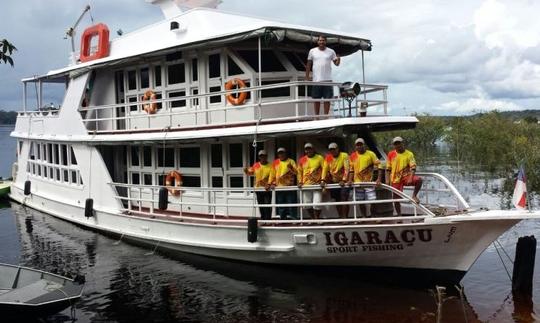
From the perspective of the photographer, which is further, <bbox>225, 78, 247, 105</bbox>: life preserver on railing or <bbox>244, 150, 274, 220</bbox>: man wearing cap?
<bbox>225, 78, 247, 105</bbox>: life preserver on railing

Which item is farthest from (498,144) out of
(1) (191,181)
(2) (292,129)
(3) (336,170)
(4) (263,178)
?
(2) (292,129)

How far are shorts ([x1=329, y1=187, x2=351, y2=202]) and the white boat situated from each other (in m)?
0.31

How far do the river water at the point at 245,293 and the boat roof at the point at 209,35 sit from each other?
506 centimetres

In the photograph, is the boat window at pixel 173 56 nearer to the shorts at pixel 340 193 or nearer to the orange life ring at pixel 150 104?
the orange life ring at pixel 150 104

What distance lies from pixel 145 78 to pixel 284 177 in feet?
19.8

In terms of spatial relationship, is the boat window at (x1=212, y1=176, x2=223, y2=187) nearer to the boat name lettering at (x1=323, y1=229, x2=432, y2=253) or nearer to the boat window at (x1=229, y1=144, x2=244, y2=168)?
the boat window at (x1=229, y1=144, x2=244, y2=168)

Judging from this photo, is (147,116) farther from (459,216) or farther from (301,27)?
(459,216)

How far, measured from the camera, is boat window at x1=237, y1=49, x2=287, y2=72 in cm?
1276

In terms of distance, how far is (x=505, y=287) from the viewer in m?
11.1

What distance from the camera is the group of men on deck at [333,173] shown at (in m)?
10.5

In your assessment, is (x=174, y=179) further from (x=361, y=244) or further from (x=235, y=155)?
(x=361, y=244)

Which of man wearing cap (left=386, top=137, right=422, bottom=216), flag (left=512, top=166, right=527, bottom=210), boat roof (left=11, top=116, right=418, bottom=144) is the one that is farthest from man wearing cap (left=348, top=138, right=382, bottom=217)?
flag (left=512, top=166, right=527, bottom=210)

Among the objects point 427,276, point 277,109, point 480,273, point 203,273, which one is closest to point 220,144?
point 277,109

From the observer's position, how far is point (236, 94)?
12.7 meters
